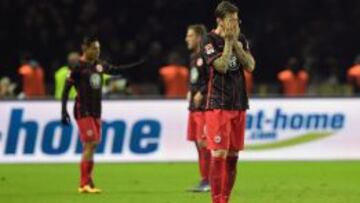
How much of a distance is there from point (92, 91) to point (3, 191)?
1.80 meters

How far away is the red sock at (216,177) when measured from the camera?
11.0 m

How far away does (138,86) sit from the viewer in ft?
96.9

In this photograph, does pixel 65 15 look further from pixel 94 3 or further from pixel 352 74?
pixel 352 74

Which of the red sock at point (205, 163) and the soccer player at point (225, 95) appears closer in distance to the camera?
the soccer player at point (225, 95)

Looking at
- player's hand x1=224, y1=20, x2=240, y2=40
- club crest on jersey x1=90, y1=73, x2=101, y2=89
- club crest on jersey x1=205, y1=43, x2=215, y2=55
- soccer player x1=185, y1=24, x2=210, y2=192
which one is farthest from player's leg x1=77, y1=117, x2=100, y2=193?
player's hand x1=224, y1=20, x2=240, y2=40

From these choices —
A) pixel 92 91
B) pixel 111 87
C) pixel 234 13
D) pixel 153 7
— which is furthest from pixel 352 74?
pixel 234 13

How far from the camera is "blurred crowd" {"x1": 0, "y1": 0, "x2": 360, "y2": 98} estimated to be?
2989 centimetres

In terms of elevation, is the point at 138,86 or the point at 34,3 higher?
the point at 34,3

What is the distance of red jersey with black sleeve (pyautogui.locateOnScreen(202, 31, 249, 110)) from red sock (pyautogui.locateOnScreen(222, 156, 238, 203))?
57 centimetres

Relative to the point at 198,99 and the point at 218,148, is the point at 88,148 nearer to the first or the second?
the point at 198,99

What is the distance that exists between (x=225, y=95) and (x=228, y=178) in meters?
0.85

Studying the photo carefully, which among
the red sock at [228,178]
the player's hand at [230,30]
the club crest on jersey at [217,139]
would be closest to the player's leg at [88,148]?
the red sock at [228,178]

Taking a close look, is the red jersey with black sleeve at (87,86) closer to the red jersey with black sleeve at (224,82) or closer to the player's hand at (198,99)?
the player's hand at (198,99)

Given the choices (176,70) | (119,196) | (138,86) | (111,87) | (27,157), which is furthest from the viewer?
(138,86)
